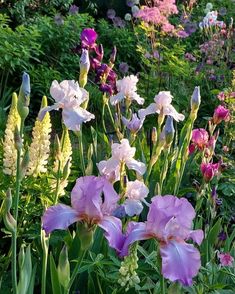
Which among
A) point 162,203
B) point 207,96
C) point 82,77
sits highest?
point 207,96

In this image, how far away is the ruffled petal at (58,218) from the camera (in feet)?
4.31

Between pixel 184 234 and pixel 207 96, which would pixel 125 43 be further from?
pixel 184 234

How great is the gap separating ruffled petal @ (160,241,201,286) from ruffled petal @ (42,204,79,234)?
0.72ft

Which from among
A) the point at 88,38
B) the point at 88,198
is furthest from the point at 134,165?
the point at 88,38

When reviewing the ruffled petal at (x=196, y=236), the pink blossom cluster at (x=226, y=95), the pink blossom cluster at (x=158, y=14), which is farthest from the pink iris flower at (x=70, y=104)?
the pink blossom cluster at (x=158, y=14)

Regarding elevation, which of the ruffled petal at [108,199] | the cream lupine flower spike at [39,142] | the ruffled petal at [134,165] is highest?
the cream lupine flower spike at [39,142]

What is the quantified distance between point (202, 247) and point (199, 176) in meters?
1.37

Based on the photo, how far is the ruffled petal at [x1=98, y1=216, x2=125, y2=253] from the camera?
4.33 ft

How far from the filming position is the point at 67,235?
2.20 m

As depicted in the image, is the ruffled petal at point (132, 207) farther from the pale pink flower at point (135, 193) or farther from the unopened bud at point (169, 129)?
the unopened bud at point (169, 129)

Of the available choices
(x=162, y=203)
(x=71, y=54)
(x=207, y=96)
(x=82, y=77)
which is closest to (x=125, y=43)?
(x=71, y=54)

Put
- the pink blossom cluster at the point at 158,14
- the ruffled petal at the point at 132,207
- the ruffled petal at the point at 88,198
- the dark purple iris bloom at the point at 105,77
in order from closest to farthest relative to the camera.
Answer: the ruffled petal at the point at 88,198 < the ruffled petal at the point at 132,207 < the dark purple iris bloom at the point at 105,77 < the pink blossom cluster at the point at 158,14

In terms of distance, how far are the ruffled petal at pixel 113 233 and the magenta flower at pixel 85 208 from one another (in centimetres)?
2

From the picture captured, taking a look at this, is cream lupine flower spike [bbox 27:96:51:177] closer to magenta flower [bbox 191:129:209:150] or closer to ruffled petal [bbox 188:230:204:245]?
magenta flower [bbox 191:129:209:150]
